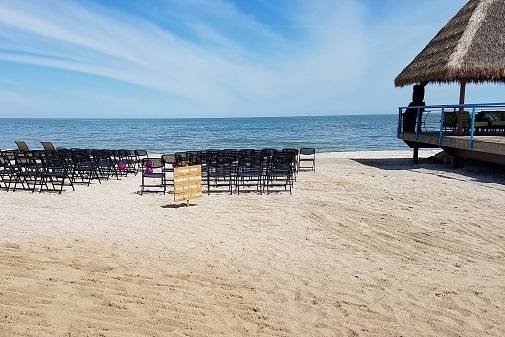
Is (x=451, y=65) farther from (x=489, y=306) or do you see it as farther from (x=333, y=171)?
(x=489, y=306)

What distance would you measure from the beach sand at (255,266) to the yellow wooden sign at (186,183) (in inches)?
10.7

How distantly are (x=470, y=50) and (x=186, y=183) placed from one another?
1007 centimetres

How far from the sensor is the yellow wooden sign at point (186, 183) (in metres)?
7.95

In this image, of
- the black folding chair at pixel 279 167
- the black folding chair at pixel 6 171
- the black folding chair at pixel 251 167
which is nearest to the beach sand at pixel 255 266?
the black folding chair at pixel 279 167

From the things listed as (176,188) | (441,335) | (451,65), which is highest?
(451,65)

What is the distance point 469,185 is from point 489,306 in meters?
6.55

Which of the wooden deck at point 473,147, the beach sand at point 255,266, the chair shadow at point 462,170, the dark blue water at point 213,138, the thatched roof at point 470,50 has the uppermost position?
the thatched roof at point 470,50

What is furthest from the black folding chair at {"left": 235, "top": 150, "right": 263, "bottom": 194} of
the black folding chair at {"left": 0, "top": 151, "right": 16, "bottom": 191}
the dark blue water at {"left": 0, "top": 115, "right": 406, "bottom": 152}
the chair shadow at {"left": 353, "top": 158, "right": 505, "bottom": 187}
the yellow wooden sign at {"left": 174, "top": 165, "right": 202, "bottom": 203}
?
the dark blue water at {"left": 0, "top": 115, "right": 406, "bottom": 152}

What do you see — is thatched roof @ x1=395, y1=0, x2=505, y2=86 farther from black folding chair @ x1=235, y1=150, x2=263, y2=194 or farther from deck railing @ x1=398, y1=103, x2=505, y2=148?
black folding chair @ x1=235, y1=150, x2=263, y2=194

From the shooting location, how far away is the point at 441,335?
3451 millimetres

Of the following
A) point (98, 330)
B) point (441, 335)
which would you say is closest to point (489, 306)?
point (441, 335)

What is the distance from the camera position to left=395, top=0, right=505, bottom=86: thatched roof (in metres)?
12.2

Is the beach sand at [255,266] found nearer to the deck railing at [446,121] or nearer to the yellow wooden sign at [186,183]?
the yellow wooden sign at [186,183]

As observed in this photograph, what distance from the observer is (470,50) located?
12633 mm
